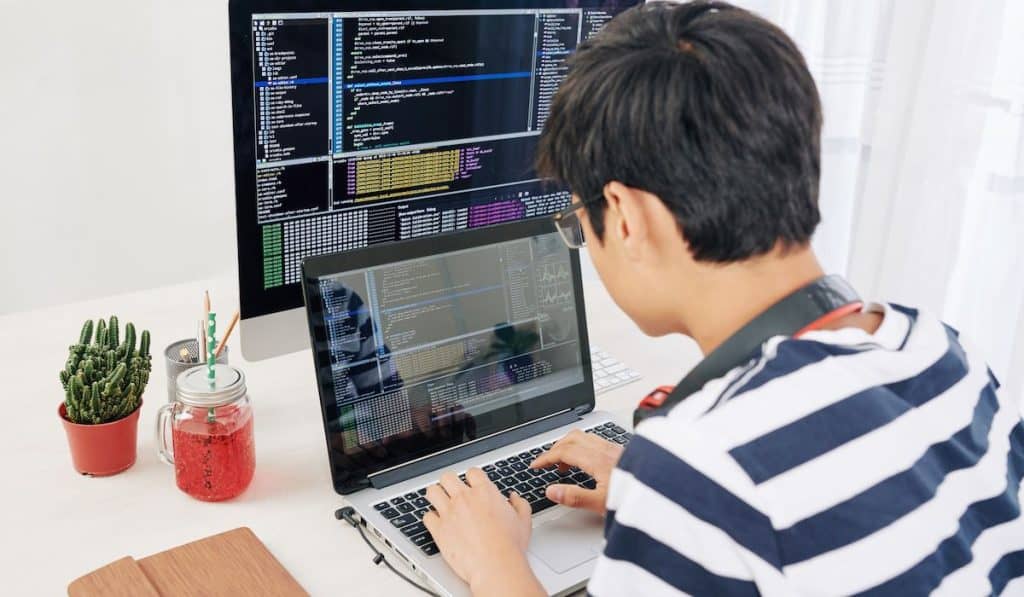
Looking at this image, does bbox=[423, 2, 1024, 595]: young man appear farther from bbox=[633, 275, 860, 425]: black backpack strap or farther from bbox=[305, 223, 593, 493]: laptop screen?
bbox=[305, 223, 593, 493]: laptop screen

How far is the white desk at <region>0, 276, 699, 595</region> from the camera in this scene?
949mm

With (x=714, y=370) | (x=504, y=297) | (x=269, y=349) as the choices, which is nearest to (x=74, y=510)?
(x=269, y=349)

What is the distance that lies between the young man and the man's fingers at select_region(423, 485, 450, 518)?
8cm

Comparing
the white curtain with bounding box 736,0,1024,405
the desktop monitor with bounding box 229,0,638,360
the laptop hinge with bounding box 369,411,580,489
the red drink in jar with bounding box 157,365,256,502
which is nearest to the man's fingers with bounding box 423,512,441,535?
the laptop hinge with bounding box 369,411,580,489

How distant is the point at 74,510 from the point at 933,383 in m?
0.82

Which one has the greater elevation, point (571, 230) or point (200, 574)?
point (571, 230)

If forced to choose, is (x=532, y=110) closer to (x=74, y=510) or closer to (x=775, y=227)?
(x=775, y=227)

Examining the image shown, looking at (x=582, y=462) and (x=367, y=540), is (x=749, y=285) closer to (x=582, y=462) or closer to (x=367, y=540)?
(x=582, y=462)

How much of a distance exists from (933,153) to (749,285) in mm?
1126

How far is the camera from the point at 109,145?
2572 mm

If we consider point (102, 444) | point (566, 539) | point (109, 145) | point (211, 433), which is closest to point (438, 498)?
point (566, 539)

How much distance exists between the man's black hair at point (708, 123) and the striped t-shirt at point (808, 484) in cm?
10

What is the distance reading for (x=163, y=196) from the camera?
8.90 feet

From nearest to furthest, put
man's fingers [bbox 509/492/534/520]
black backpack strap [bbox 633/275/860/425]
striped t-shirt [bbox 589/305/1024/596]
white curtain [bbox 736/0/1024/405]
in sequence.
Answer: striped t-shirt [bbox 589/305/1024/596] → black backpack strap [bbox 633/275/860/425] → man's fingers [bbox 509/492/534/520] → white curtain [bbox 736/0/1024/405]
